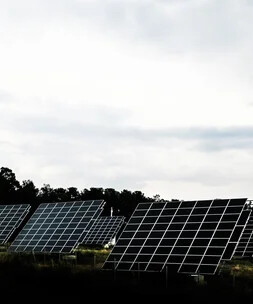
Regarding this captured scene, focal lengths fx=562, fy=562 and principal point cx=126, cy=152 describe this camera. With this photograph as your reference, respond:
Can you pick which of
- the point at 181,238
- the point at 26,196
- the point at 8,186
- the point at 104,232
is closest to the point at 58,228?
the point at 181,238

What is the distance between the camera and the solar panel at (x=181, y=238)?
2167 cm

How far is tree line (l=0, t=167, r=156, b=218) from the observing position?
10050cm

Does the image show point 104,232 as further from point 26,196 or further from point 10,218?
point 26,196

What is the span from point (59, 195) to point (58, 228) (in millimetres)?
84038

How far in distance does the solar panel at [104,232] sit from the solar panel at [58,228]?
19.2 metres

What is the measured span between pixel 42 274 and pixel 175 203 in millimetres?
7474

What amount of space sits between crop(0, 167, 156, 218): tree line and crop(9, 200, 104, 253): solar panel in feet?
191

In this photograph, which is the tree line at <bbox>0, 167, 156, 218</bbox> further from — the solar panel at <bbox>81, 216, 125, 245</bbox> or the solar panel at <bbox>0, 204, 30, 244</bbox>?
the solar panel at <bbox>0, 204, 30, 244</bbox>

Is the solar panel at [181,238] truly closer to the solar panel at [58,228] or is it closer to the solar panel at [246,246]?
the solar panel at [58,228]

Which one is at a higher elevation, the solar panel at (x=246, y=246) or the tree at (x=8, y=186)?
the tree at (x=8, y=186)

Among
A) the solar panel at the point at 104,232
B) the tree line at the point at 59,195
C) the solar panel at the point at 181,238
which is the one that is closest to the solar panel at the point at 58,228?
the solar panel at the point at 181,238

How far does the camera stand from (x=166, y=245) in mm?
23281

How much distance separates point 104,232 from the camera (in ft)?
204

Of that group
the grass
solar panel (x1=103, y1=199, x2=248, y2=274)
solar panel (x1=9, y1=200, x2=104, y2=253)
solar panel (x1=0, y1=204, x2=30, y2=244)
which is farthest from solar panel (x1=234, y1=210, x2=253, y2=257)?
the grass
